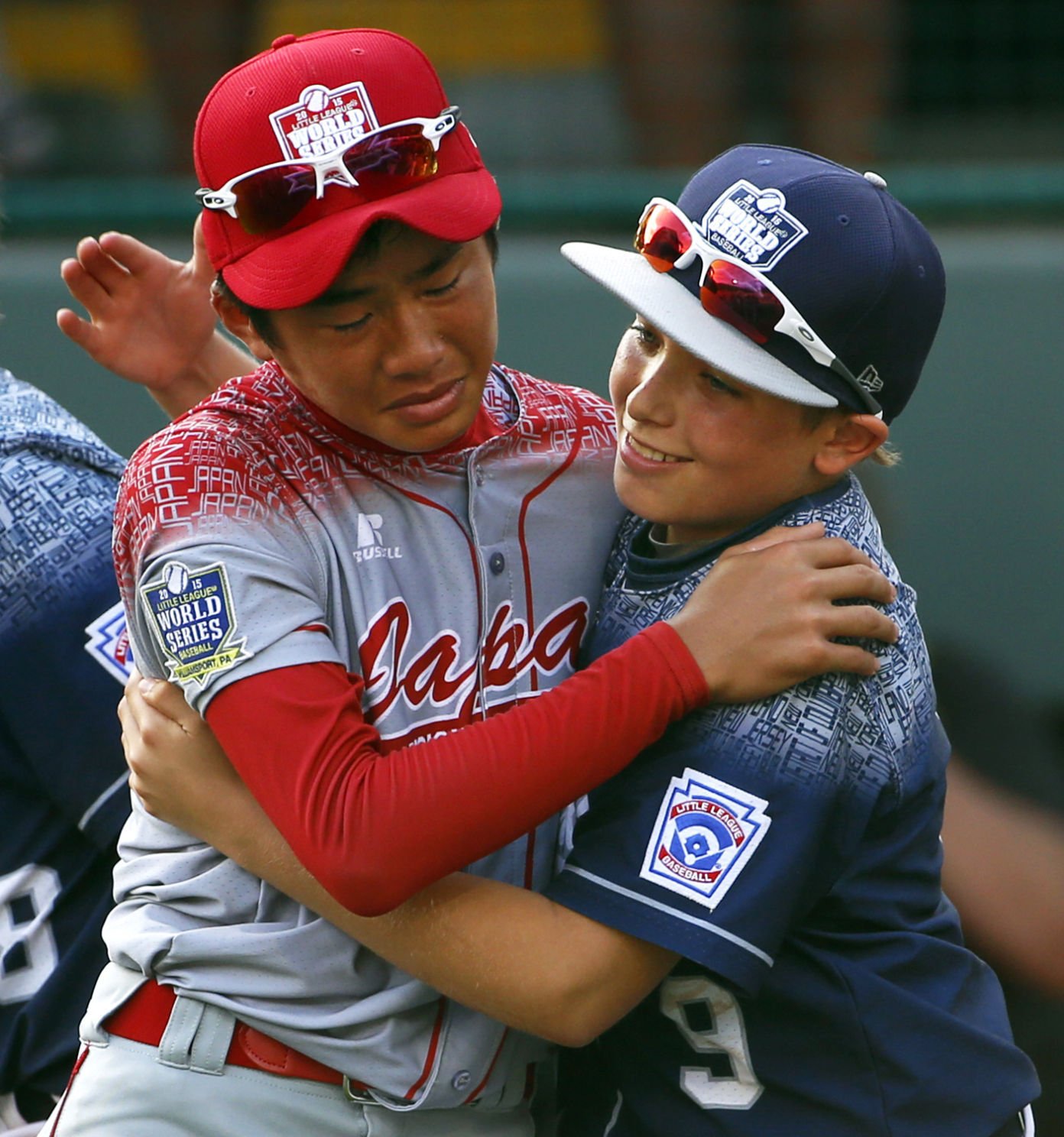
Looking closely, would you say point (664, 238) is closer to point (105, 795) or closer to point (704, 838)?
point (704, 838)

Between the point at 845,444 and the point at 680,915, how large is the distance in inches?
20.5

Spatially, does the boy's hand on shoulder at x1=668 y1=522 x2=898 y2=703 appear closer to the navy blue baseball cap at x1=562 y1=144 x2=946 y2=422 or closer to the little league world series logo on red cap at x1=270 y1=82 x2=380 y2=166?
the navy blue baseball cap at x1=562 y1=144 x2=946 y2=422

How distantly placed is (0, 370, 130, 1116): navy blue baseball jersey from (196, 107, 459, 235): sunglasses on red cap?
0.51m

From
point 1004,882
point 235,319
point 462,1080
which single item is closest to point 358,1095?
point 462,1080

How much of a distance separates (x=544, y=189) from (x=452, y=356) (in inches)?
106

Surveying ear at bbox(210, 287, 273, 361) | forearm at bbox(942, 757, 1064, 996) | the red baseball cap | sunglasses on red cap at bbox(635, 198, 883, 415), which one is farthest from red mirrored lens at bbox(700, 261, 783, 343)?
forearm at bbox(942, 757, 1064, 996)

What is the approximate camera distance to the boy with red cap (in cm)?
151

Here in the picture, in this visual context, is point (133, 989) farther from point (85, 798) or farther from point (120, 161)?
point (120, 161)

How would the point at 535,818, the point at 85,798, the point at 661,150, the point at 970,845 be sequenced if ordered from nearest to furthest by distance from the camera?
the point at 535,818 → the point at 85,798 → the point at 970,845 → the point at 661,150

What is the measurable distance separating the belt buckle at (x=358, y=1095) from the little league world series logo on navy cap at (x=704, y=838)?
41 cm

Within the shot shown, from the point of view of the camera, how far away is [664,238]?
66.1 inches

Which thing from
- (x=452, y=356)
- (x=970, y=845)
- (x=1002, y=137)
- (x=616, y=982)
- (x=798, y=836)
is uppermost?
(x=452, y=356)

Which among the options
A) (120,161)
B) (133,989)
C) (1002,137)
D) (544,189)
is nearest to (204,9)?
(120,161)

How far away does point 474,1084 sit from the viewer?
1702 mm
